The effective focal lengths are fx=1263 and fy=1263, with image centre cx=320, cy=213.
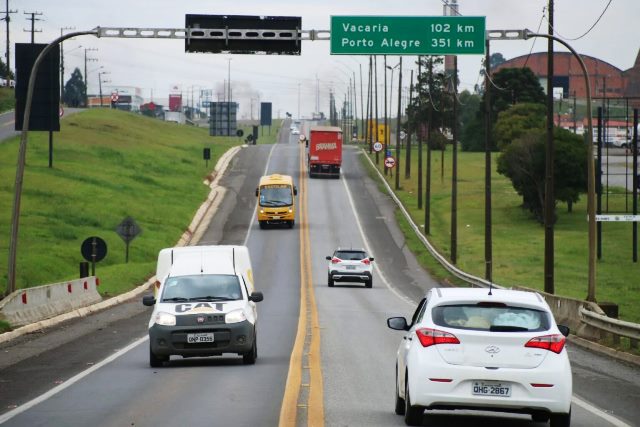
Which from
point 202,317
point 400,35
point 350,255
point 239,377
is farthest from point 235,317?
point 350,255

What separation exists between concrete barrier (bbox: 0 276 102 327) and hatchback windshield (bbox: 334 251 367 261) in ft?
47.6

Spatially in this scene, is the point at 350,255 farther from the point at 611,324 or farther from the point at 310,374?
the point at 310,374

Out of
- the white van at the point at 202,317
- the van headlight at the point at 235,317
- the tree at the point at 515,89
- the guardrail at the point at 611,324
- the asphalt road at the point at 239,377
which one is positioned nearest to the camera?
the asphalt road at the point at 239,377

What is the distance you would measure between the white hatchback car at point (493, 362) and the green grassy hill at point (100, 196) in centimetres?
3371

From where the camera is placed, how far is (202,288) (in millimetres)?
22062

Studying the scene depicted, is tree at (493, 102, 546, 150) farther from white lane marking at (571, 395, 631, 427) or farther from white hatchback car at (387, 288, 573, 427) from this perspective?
white hatchback car at (387, 288, 573, 427)

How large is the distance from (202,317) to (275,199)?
184 ft

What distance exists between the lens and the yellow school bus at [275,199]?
251 ft

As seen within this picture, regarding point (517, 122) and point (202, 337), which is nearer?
point (202, 337)

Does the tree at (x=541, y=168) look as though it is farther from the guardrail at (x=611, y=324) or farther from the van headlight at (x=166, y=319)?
the van headlight at (x=166, y=319)

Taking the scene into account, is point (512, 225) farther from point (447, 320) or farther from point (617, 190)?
point (447, 320)

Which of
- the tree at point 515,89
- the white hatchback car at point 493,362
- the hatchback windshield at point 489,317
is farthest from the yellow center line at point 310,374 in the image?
the tree at point 515,89

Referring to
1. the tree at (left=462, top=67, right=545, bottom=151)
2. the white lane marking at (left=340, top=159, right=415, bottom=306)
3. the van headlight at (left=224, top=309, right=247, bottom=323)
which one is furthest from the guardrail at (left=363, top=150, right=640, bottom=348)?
the tree at (left=462, top=67, right=545, bottom=151)

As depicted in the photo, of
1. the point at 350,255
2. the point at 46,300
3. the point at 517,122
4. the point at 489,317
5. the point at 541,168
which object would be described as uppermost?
the point at 517,122
